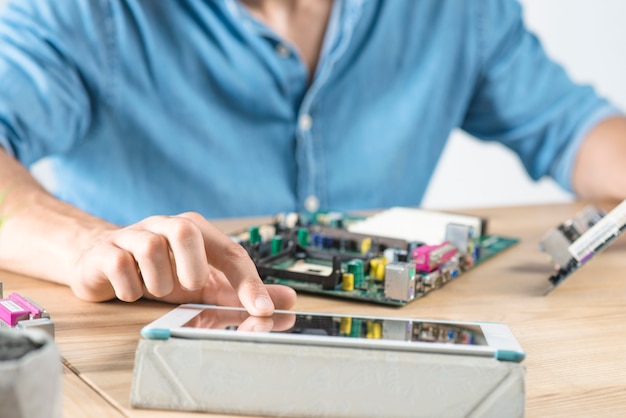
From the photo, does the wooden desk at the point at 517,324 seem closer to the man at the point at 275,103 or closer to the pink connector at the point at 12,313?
the pink connector at the point at 12,313

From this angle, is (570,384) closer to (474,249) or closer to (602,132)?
(474,249)

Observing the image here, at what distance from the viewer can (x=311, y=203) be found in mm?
1614

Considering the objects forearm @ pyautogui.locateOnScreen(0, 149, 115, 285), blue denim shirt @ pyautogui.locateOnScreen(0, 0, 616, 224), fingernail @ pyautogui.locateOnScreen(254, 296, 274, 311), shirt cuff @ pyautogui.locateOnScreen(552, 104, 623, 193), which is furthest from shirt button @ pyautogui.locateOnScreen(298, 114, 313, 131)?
fingernail @ pyautogui.locateOnScreen(254, 296, 274, 311)

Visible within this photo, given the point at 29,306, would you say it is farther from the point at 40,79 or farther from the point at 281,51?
the point at 281,51

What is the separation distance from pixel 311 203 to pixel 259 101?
233mm

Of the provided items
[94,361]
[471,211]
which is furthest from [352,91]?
[94,361]

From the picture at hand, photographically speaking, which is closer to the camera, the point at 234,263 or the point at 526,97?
the point at 234,263

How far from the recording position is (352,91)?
1.65 metres

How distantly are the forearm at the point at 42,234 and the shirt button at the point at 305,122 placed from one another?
25.4 inches

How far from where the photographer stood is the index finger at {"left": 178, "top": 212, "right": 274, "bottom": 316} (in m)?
0.73

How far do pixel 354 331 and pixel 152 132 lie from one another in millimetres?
994

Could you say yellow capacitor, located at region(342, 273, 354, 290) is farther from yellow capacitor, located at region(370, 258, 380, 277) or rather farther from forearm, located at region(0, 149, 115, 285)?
forearm, located at region(0, 149, 115, 285)

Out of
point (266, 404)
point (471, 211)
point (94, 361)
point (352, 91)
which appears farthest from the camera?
point (352, 91)

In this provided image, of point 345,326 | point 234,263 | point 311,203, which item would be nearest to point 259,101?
point 311,203
